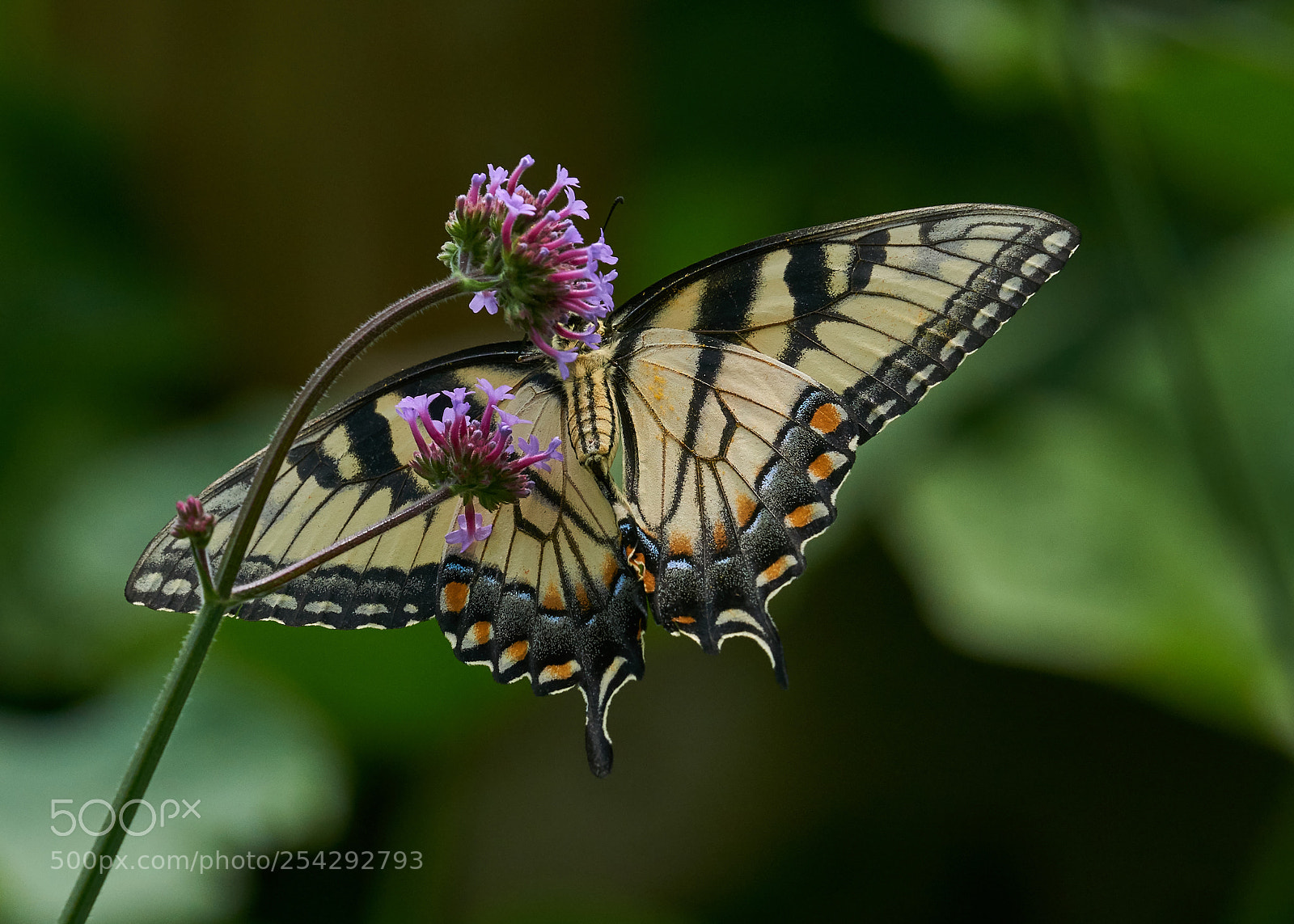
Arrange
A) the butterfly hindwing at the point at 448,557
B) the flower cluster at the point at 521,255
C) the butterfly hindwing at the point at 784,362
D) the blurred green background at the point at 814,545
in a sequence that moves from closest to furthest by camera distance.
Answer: the flower cluster at the point at 521,255 < the butterfly hindwing at the point at 448,557 < the butterfly hindwing at the point at 784,362 < the blurred green background at the point at 814,545

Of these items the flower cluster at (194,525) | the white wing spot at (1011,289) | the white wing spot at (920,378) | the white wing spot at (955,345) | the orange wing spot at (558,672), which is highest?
the white wing spot at (1011,289)

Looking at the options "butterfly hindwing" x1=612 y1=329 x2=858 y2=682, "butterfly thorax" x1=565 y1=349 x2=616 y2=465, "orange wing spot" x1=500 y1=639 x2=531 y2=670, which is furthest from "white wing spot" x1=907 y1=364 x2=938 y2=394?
"orange wing spot" x1=500 y1=639 x2=531 y2=670

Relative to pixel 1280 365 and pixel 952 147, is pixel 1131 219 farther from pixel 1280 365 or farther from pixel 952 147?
pixel 952 147

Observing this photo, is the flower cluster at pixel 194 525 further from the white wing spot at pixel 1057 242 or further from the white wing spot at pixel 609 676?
the white wing spot at pixel 1057 242

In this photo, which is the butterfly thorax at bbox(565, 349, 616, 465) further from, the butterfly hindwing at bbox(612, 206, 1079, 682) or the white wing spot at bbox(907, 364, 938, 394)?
the white wing spot at bbox(907, 364, 938, 394)

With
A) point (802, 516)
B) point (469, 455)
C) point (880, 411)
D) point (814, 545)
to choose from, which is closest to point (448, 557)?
point (469, 455)

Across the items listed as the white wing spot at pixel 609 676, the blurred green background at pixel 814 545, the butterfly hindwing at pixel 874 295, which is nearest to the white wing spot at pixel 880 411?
the butterfly hindwing at pixel 874 295

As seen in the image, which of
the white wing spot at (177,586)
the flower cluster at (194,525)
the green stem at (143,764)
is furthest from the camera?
the white wing spot at (177,586)
